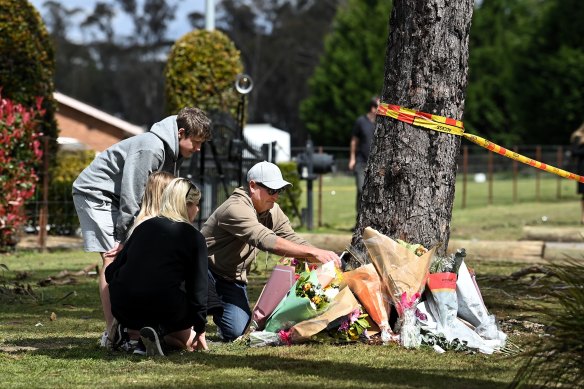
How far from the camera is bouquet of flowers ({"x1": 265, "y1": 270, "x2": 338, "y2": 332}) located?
6.62m

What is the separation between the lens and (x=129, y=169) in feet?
22.3

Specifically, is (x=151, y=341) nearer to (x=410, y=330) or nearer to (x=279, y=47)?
(x=410, y=330)

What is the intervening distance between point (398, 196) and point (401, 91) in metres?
0.74

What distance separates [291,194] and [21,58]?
5121mm

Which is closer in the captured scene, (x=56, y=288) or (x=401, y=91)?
(x=401, y=91)

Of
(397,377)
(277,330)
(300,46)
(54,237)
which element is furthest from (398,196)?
(300,46)

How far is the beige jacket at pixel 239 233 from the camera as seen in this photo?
678cm

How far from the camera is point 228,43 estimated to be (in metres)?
19.1

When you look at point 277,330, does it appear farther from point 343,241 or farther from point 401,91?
point 343,241

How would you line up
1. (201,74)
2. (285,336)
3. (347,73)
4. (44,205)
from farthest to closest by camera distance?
(347,73) → (201,74) → (44,205) → (285,336)

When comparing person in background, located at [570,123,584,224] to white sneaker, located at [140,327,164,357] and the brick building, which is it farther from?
the brick building

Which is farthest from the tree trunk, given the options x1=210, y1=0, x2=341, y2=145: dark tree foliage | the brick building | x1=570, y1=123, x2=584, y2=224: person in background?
x1=210, y1=0, x2=341, y2=145: dark tree foliage

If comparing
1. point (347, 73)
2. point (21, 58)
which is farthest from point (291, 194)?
point (347, 73)

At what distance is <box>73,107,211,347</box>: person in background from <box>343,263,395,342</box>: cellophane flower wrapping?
135 centimetres
